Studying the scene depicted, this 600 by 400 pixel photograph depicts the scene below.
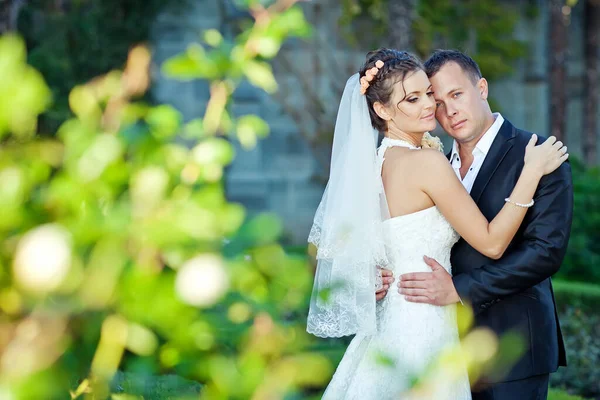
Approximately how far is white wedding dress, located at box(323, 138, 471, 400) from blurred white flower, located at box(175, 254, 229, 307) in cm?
233

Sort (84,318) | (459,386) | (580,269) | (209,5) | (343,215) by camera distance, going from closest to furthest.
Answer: (84,318)
(459,386)
(343,215)
(580,269)
(209,5)

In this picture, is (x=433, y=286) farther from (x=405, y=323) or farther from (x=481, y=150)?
(x=481, y=150)

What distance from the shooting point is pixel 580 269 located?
9547 millimetres

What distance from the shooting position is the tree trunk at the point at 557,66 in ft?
47.2

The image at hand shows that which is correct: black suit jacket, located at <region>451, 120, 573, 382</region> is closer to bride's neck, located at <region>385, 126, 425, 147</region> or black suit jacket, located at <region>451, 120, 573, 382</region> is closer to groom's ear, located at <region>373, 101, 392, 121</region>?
bride's neck, located at <region>385, 126, 425, 147</region>

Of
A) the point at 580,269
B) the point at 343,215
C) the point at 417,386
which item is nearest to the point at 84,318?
the point at 417,386

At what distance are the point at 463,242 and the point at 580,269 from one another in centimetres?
650

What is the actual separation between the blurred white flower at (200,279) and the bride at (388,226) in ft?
7.23

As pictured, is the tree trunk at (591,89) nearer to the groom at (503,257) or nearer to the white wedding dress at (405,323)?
the groom at (503,257)

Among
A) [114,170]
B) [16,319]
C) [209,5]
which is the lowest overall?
[209,5]

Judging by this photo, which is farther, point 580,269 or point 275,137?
point 275,137

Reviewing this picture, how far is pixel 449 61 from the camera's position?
3.62m

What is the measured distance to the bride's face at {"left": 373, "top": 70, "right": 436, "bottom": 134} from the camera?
139 inches

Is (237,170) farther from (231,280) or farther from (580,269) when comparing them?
(231,280)
